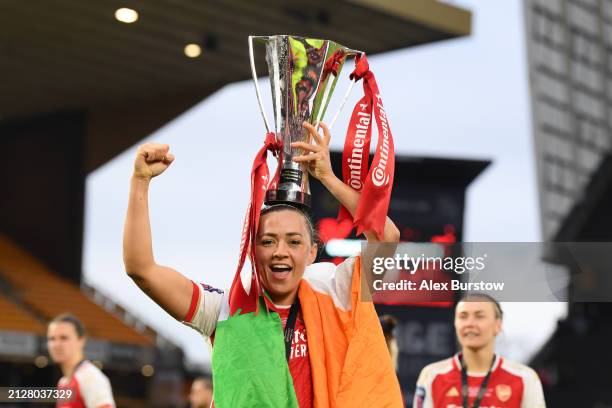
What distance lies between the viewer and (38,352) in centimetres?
1798

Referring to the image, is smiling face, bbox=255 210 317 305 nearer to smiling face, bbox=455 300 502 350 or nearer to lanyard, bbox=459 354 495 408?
smiling face, bbox=455 300 502 350

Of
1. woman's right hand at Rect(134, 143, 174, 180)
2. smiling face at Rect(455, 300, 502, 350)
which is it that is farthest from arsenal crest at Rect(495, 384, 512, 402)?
woman's right hand at Rect(134, 143, 174, 180)

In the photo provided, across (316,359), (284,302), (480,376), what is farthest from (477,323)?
(316,359)

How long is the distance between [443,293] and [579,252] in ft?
2.16

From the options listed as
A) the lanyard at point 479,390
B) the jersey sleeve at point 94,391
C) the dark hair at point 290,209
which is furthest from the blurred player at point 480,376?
the dark hair at point 290,209

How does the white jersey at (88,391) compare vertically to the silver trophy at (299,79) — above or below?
below

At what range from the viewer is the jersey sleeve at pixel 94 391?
6.14m

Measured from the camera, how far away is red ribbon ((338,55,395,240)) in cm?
360

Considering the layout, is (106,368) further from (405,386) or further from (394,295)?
(394,295)

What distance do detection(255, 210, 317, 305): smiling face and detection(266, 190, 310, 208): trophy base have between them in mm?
42

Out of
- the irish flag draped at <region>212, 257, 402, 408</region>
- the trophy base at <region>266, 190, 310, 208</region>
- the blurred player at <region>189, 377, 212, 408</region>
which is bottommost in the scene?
the irish flag draped at <region>212, 257, 402, 408</region>

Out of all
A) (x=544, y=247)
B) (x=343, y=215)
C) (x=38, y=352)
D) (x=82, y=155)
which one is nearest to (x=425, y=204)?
(x=544, y=247)

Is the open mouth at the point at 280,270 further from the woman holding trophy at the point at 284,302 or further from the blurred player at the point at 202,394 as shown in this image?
the blurred player at the point at 202,394

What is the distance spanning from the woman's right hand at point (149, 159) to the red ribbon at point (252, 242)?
364 millimetres
